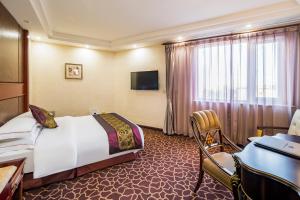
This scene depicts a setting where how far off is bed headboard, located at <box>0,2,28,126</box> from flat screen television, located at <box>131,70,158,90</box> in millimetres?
2769

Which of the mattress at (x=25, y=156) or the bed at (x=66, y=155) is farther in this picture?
the bed at (x=66, y=155)

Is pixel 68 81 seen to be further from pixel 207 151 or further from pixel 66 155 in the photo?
pixel 207 151

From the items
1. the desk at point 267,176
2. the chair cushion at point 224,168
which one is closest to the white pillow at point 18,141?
the chair cushion at point 224,168

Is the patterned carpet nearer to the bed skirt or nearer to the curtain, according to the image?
the bed skirt

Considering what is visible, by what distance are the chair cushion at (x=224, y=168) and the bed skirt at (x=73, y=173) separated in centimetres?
147

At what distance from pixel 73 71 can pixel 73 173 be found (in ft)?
11.4

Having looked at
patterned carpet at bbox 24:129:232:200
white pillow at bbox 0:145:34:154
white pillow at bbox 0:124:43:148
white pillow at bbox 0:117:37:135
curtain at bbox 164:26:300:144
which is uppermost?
curtain at bbox 164:26:300:144

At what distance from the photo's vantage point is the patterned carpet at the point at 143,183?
223cm


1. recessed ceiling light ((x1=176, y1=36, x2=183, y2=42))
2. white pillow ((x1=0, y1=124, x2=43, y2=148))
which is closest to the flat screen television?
recessed ceiling light ((x1=176, y1=36, x2=183, y2=42))

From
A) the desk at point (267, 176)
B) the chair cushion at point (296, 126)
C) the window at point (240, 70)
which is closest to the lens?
the desk at point (267, 176)

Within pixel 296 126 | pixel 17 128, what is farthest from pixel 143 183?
pixel 296 126

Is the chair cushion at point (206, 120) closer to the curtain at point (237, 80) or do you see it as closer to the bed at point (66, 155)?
the bed at point (66, 155)

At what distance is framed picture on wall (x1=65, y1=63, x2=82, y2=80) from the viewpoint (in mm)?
5177

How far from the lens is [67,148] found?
239cm
